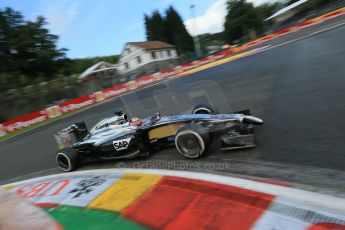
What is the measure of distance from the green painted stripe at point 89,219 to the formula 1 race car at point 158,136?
5.58 feet

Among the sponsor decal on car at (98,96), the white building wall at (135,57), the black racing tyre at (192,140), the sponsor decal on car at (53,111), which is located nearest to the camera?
the black racing tyre at (192,140)

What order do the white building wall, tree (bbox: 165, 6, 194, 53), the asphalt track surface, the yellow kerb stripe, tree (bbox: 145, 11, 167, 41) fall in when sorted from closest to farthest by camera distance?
the yellow kerb stripe < the asphalt track surface < the white building wall < tree (bbox: 165, 6, 194, 53) < tree (bbox: 145, 11, 167, 41)

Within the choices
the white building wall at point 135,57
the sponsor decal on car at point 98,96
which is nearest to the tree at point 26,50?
the sponsor decal on car at point 98,96

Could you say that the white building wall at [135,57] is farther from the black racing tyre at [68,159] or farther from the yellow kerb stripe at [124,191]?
the yellow kerb stripe at [124,191]

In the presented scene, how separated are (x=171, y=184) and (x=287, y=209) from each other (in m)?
1.75

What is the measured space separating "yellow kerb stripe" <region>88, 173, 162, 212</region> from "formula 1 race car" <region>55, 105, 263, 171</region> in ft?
2.55

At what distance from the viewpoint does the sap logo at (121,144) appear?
19.0ft

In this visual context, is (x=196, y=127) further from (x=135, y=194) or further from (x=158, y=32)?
(x=158, y=32)

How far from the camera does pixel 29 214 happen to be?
119 inches

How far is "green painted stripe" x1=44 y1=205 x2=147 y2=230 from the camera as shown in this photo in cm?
365

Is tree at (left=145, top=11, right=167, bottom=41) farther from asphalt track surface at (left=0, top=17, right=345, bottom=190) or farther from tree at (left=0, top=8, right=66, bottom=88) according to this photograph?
asphalt track surface at (left=0, top=17, right=345, bottom=190)

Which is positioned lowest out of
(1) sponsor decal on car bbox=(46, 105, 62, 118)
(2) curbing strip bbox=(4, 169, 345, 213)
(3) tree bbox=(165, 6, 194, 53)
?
(2) curbing strip bbox=(4, 169, 345, 213)

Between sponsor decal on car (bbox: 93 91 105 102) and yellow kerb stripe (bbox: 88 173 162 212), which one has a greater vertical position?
sponsor decal on car (bbox: 93 91 105 102)

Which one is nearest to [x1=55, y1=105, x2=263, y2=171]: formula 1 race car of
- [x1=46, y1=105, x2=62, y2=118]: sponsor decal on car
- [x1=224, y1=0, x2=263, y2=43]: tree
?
[x1=46, y1=105, x2=62, y2=118]: sponsor decal on car
